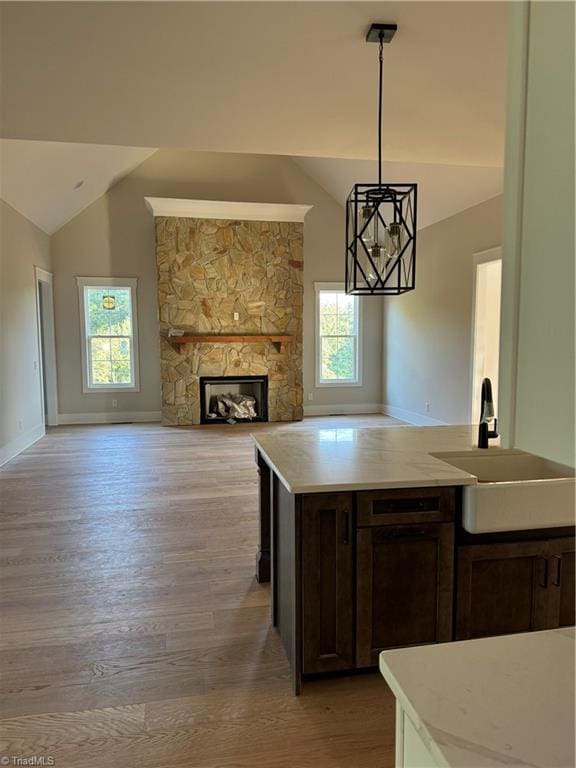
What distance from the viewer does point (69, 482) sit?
4.89m

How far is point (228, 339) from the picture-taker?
8.05 meters

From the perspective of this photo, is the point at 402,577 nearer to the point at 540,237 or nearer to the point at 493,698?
the point at 493,698

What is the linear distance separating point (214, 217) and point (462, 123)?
515 centimetres

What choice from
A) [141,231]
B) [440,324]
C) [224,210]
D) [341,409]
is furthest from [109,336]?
[440,324]

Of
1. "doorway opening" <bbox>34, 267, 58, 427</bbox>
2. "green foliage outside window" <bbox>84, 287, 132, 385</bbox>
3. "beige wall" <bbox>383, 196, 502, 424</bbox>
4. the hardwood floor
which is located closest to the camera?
the hardwood floor

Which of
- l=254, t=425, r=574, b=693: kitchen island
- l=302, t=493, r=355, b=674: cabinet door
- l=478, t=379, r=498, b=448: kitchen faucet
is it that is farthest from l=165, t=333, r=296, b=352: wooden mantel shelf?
l=302, t=493, r=355, b=674: cabinet door

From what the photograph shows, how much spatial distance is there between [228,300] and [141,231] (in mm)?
1784

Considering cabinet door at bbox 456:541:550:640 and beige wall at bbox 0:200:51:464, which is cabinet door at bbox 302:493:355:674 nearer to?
cabinet door at bbox 456:541:550:640

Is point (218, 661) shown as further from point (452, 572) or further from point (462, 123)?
point (462, 123)

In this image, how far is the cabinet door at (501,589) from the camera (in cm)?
199

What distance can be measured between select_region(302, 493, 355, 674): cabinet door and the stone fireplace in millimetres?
6284

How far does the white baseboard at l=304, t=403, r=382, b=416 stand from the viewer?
9.01m

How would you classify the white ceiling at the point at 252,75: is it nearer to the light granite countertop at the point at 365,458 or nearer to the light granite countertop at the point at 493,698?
the light granite countertop at the point at 365,458

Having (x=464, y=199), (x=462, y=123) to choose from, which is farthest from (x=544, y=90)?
(x=464, y=199)
